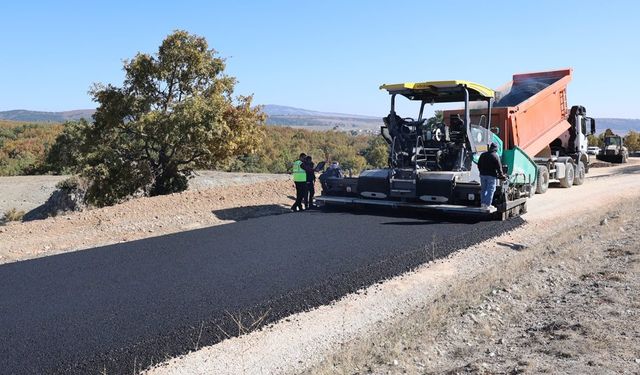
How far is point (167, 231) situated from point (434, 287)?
17.0 ft

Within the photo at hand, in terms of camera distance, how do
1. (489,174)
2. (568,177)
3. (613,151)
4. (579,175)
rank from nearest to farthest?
(489,174) → (568,177) → (579,175) → (613,151)

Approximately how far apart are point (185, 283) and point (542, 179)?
37.5 ft

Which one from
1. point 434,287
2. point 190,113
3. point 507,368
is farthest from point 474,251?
point 190,113

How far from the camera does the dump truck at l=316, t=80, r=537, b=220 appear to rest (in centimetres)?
983

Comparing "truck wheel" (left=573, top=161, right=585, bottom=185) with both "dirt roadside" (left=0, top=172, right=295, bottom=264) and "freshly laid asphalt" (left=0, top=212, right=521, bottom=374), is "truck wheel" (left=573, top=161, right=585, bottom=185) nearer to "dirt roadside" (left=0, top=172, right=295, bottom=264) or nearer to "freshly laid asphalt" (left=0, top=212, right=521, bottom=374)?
"freshly laid asphalt" (left=0, top=212, right=521, bottom=374)

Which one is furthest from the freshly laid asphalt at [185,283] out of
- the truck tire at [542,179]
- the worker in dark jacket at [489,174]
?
the truck tire at [542,179]

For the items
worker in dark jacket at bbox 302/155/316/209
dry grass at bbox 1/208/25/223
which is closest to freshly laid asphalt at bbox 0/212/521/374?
worker in dark jacket at bbox 302/155/316/209

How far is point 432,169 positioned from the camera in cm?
1065

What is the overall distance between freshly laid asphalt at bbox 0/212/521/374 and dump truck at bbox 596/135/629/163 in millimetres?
21708

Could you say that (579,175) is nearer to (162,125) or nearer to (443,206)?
(443,206)

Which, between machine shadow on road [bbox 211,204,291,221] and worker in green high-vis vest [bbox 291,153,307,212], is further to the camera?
worker in green high-vis vest [bbox 291,153,307,212]

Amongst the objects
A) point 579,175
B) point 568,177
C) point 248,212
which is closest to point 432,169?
point 248,212

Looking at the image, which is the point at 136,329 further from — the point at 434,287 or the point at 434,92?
the point at 434,92

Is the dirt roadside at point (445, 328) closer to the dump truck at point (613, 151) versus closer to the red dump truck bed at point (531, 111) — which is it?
the red dump truck bed at point (531, 111)
